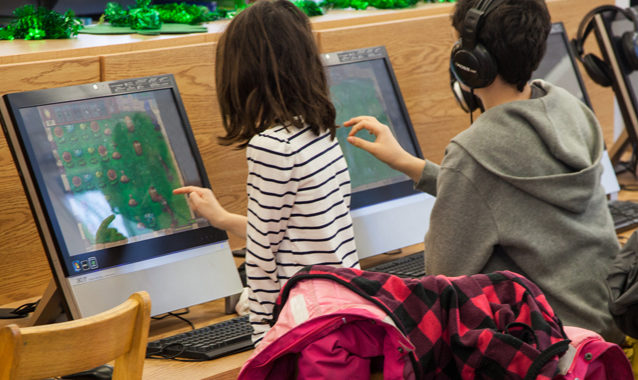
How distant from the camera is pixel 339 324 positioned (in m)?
0.98

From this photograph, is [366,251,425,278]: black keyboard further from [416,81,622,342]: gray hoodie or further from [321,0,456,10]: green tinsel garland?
[321,0,456,10]: green tinsel garland

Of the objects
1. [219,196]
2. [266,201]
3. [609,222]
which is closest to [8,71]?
[219,196]

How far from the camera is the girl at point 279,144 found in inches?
53.2

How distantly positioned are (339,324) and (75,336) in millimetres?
372

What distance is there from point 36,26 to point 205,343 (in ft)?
3.19

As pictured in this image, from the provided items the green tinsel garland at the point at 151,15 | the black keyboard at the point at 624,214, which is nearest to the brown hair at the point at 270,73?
the green tinsel garland at the point at 151,15

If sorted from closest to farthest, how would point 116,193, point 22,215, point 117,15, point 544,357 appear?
point 544,357 → point 116,193 → point 22,215 → point 117,15

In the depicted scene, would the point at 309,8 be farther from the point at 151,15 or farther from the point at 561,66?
the point at 561,66

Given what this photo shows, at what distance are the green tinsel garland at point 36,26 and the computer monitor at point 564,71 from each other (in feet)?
4.44

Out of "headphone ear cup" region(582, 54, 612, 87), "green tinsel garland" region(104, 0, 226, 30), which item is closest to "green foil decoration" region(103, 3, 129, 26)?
"green tinsel garland" region(104, 0, 226, 30)

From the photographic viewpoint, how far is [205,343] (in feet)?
4.81

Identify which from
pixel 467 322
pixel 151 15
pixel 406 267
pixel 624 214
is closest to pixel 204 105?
pixel 151 15

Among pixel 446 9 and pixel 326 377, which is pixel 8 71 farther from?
pixel 446 9

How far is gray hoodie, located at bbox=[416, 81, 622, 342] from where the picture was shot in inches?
54.6
